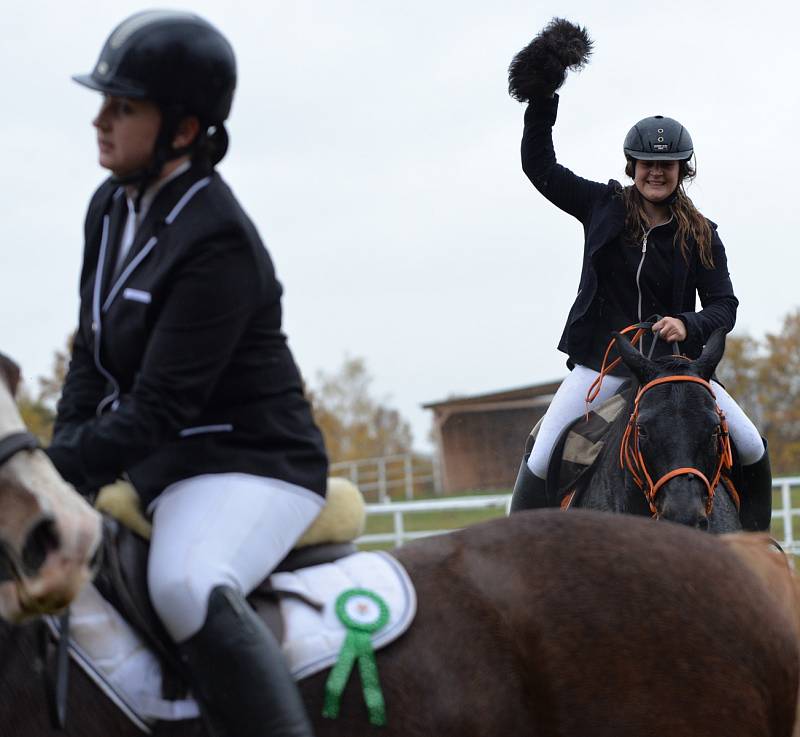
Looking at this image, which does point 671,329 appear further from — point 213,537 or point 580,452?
point 213,537

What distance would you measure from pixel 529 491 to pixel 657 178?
6.43 ft

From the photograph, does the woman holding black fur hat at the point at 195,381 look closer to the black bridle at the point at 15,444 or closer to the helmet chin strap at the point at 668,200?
the black bridle at the point at 15,444

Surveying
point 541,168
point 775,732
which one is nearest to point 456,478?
point 541,168

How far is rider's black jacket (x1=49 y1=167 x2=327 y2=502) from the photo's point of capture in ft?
10.8

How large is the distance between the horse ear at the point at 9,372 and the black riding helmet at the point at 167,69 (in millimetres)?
642

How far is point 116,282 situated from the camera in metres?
3.48

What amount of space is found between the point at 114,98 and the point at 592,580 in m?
1.99

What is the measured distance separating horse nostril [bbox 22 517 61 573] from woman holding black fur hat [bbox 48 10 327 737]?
1.10 feet

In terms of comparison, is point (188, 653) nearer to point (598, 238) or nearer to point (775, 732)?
point (775, 732)

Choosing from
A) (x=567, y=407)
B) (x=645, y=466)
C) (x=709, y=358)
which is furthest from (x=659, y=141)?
(x=645, y=466)

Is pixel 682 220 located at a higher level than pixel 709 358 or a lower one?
higher

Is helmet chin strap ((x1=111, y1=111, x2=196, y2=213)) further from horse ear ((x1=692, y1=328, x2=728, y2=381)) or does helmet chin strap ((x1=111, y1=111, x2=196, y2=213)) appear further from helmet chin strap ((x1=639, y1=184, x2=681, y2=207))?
helmet chin strap ((x1=639, y1=184, x2=681, y2=207))

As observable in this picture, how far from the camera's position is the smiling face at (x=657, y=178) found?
Result: 23.3ft

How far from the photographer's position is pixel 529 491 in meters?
7.11
